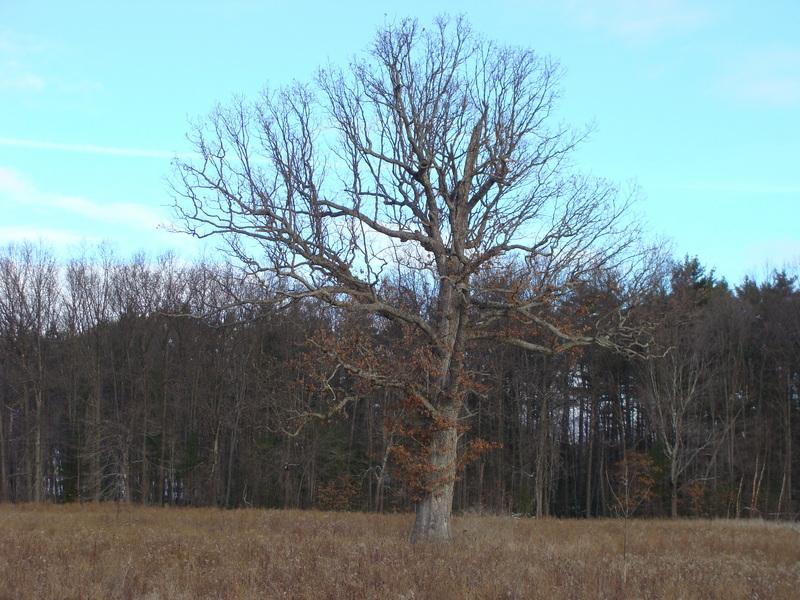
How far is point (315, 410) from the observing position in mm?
34406

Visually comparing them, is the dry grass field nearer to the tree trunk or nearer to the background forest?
the tree trunk

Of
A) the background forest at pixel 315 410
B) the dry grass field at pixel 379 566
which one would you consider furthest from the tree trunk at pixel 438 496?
the background forest at pixel 315 410

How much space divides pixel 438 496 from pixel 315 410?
20.9 m

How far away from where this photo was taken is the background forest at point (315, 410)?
34281 millimetres

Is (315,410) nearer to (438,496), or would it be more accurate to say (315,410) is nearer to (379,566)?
(438,496)

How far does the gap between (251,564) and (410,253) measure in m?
8.02

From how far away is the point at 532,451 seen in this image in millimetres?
37812

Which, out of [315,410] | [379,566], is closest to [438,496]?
[379,566]

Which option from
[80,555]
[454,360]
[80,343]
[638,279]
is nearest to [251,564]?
[80,555]

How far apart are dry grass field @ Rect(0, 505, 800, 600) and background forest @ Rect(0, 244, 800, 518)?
18926mm

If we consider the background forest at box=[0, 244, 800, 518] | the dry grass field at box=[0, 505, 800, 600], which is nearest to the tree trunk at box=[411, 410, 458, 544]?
the dry grass field at box=[0, 505, 800, 600]

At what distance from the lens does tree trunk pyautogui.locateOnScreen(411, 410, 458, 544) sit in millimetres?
14031

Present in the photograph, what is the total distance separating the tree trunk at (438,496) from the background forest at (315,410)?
61.3 ft

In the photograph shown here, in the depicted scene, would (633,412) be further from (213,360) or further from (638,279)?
(638,279)
